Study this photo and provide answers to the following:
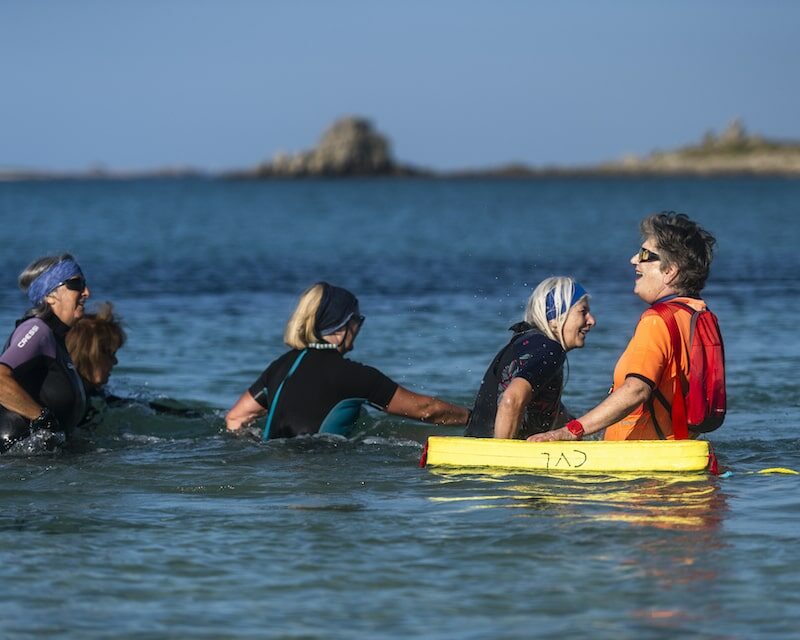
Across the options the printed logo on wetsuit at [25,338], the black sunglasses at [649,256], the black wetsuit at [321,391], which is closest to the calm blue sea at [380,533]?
the black wetsuit at [321,391]

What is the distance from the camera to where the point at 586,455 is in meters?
9.23

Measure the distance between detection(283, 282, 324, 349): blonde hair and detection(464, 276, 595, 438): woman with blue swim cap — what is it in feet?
4.89

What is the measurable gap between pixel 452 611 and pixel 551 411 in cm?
295

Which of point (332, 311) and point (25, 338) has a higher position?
point (332, 311)

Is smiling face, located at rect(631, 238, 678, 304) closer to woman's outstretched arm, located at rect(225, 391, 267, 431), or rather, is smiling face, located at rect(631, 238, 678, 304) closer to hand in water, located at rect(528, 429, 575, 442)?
hand in water, located at rect(528, 429, 575, 442)

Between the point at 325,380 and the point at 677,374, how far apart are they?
8.75 ft

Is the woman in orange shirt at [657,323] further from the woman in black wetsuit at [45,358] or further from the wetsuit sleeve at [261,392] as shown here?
the woman in black wetsuit at [45,358]

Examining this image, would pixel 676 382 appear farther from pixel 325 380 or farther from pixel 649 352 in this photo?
pixel 325 380

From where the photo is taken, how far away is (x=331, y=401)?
10141mm

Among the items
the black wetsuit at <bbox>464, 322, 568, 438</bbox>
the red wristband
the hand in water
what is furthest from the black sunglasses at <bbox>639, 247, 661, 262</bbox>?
the hand in water

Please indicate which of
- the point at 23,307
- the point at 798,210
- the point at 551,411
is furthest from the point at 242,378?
the point at 798,210

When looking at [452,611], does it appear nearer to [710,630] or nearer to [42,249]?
[710,630]

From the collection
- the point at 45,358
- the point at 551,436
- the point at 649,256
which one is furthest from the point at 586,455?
the point at 45,358

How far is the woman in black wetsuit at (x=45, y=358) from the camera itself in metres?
9.94
